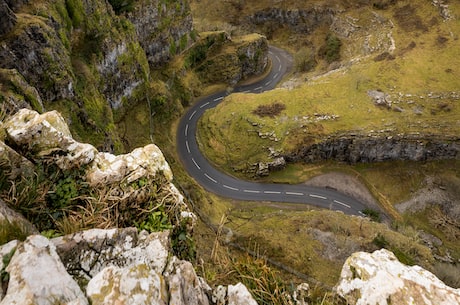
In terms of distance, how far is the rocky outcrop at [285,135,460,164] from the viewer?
54.4m

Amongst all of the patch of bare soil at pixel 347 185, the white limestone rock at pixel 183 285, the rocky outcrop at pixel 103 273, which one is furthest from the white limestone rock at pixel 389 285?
the patch of bare soil at pixel 347 185

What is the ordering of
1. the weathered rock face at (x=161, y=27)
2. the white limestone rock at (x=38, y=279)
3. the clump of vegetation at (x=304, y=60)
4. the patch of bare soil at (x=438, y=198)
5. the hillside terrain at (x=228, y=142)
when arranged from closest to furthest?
the white limestone rock at (x=38, y=279)
the hillside terrain at (x=228, y=142)
the patch of bare soil at (x=438, y=198)
the weathered rock face at (x=161, y=27)
the clump of vegetation at (x=304, y=60)

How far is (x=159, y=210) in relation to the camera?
9.97m

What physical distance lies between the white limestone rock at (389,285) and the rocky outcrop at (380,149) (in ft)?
148

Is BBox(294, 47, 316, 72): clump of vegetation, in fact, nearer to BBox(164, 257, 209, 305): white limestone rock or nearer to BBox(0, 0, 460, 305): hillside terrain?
BBox(0, 0, 460, 305): hillside terrain

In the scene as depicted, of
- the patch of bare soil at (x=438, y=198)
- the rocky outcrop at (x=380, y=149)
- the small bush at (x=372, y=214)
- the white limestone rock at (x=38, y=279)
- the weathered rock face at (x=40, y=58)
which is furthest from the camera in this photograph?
the rocky outcrop at (x=380, y=149)

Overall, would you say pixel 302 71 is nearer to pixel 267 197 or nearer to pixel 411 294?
pixel 267 197

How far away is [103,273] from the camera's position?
638 cm

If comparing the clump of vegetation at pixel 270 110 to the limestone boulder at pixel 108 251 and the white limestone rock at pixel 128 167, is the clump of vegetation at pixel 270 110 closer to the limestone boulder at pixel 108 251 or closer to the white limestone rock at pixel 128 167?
the white limestone rock at pixel 128 167

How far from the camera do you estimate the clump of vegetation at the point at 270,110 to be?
59.1m

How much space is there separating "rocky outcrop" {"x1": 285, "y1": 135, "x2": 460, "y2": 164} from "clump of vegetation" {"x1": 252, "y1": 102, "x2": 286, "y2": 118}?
9.22 metres

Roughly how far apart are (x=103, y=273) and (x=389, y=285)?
8491mm

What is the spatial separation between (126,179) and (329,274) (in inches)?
1108

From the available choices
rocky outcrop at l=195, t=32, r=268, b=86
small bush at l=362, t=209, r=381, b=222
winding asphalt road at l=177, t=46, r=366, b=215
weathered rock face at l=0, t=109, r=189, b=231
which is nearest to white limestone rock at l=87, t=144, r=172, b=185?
weathered rock face at l=0, t=109, r=189, b=231
